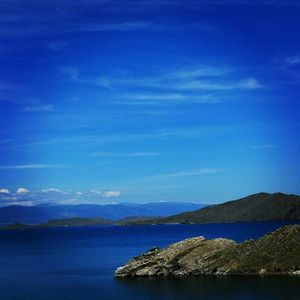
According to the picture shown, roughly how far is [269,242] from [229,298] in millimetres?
21713

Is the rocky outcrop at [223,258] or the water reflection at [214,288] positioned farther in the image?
the rocky outcrop at [223,258]

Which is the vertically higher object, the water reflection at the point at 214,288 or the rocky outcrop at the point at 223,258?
the rocky outcrop at the point at 223,258

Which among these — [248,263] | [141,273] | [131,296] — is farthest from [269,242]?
[131,296]

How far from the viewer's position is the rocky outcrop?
81.4 m

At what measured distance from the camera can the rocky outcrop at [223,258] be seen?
81375mm

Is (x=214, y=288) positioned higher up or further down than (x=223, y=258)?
further down

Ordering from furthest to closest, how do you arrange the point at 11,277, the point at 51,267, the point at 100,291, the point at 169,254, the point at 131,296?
1. the point at 51,267
2. the point at 11,277
3. the point at 169,254
4. the point at 100,291
5. the point at 131,296

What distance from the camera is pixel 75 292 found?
249ft

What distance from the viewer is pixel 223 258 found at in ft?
281

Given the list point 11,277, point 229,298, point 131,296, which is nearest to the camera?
point 229,298

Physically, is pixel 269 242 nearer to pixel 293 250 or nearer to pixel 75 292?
pixel 293 250

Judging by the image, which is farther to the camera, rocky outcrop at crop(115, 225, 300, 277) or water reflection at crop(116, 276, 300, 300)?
rocky outcrop at crop(115, 225, 300, 277)

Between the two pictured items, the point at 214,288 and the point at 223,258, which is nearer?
the point at 214,288

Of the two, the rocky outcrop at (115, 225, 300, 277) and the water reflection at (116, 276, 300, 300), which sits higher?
the rocky outcrop at (115, 225, 300, 277)
